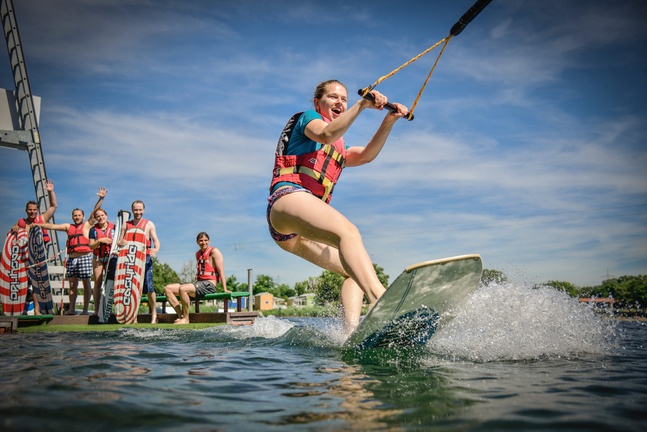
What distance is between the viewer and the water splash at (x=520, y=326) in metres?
3.50

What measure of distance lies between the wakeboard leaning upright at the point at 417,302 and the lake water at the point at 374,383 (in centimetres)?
14

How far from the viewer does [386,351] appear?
3.38m

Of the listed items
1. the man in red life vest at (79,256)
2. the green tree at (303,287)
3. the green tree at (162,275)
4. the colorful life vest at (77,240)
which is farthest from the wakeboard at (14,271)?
the green tree at (303,287)

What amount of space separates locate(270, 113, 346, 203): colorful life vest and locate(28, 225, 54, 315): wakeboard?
8002 mm

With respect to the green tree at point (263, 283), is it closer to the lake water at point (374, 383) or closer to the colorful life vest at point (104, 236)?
the colorful life vest at point (104, 236)

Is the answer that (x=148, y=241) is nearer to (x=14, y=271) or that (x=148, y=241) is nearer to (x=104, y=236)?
(x=104, y=236)

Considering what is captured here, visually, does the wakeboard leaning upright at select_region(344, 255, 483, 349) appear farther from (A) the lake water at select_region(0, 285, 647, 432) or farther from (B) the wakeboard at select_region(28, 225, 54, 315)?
(B) the wakeboard at select_region(28, 225, 54, 315)

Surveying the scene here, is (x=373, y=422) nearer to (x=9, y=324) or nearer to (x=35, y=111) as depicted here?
(x=9, y=324)

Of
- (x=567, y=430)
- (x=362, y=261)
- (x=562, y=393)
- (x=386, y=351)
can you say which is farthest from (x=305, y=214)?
(x=567, y=430)

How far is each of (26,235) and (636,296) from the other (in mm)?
51119

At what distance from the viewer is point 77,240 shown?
31.6ft

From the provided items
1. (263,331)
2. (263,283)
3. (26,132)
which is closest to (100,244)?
(263,331)

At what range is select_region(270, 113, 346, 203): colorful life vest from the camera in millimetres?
3682

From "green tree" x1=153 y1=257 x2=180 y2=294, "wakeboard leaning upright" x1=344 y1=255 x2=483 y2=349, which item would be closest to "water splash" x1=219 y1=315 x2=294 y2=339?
"wakeboard leaning upright" x1=344 y1=255 x2=483 y2=349
